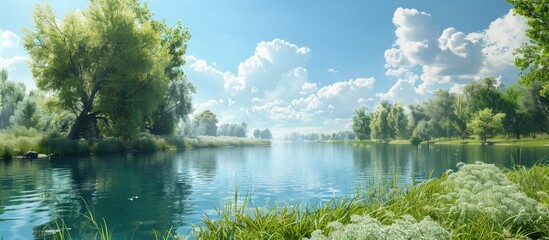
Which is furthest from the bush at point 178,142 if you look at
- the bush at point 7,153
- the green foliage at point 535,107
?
the green foliage at point 535,107

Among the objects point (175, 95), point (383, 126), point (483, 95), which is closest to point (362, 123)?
point (383, 126)

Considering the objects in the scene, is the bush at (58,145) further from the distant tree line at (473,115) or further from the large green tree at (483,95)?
the large green tree at (483,95)

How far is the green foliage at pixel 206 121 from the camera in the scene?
609 ft

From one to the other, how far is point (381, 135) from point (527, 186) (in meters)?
116

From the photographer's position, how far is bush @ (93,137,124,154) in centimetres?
4163

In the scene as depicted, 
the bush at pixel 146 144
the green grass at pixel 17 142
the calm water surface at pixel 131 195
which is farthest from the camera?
the bush at pixel 146 144

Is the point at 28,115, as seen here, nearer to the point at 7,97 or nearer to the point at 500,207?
the point at 7,97

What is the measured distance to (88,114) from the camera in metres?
44.4

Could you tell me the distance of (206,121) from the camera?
186125mm

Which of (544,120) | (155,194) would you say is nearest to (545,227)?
(155,194)

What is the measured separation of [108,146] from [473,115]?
3184 inches

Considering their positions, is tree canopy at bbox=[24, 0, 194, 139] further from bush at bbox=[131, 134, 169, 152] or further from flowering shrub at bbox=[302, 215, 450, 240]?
flowering shrub at bbox=[302, 215, 450, 240]

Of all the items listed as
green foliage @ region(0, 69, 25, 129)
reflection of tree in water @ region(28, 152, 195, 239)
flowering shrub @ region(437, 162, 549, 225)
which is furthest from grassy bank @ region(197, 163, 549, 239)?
green foliage @ region(0, 69, 25, 129)

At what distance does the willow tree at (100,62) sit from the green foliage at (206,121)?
464 feet
